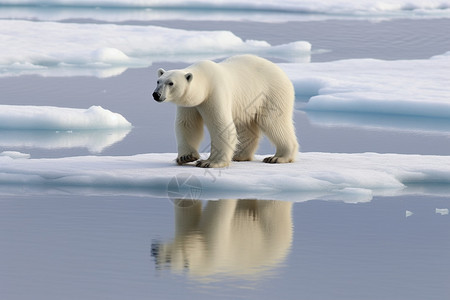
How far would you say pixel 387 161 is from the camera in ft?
27.1

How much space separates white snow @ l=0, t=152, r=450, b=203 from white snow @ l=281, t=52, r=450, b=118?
16.2ft

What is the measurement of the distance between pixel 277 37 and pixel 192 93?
627 inches

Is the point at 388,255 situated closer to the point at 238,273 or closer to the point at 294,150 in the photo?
the point at 238,273

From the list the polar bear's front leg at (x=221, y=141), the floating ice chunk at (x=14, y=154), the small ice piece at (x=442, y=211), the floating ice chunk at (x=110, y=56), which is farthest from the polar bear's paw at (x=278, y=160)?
the floating ice chunk at (x=110, y=56)

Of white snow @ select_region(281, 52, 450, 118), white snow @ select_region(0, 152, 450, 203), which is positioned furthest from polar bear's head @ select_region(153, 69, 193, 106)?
white snow @ select_region(281, 52, 450, 118)

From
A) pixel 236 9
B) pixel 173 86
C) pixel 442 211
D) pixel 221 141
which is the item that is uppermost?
pixel 173 86

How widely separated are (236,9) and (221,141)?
24.1m

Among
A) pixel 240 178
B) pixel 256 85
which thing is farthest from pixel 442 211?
pixel 256 85

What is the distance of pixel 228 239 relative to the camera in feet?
19.6

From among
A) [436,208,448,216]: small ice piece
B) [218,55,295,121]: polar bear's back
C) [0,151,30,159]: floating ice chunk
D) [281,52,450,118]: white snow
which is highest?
[218,55,295,121]: polar bear's back

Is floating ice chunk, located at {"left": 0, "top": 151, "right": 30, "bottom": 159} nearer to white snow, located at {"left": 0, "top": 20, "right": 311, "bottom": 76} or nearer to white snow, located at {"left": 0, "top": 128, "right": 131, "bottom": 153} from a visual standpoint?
white snow, located at {"left": 0, "top": 128, "right": 131, "bottom": 153}

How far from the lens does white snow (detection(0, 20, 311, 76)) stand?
1730cm

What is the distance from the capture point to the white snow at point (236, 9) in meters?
28.9

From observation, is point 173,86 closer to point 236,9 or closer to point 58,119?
point 58,119
